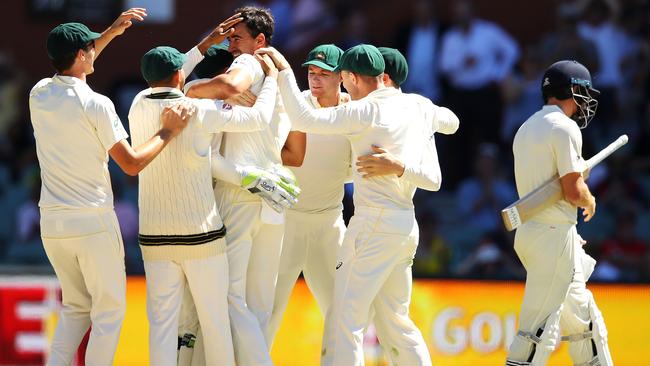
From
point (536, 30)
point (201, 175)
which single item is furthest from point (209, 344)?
point (536, 30)

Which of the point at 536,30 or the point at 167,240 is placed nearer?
the point at 167,240

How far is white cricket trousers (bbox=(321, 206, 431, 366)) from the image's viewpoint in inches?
281

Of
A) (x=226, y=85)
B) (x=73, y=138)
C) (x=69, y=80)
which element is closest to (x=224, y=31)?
(x=226, y=85)

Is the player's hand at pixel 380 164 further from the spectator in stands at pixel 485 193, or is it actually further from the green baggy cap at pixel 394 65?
the spectator in stands at pixel 485 193

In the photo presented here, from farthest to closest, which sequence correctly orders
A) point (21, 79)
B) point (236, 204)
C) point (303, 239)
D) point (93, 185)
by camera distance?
point (21, 79) → point (303, 239) → point (236, 204) → point (93, 185)

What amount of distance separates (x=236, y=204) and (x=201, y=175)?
38cm

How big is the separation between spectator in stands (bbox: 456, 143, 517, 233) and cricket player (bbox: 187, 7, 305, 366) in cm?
535

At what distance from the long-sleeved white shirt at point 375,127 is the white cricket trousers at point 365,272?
10 centimetres

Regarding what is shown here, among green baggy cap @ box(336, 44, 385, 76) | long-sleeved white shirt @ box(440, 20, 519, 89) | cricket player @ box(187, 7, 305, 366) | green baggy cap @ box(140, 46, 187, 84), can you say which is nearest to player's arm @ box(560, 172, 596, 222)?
green baggy cap @ box(336, 44, 385, 76)

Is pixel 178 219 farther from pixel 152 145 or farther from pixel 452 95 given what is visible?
pixel 452 95

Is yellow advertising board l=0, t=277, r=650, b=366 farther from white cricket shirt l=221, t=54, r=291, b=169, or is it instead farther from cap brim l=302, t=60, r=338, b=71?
cap brim l=302, t=60, r=338, b=71

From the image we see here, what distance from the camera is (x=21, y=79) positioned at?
532 inches

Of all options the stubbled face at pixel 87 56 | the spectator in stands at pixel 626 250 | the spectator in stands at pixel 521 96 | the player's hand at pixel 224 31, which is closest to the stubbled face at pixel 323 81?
the player's hand at pixel 224 31

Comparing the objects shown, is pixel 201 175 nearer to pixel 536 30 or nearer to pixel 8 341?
pixel 8 341
